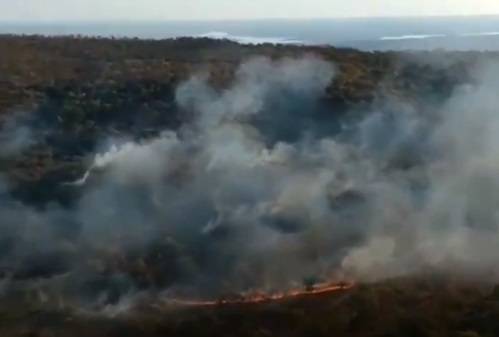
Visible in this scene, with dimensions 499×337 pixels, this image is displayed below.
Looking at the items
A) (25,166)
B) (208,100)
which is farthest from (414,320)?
(208,100)

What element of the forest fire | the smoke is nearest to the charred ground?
the forest fire

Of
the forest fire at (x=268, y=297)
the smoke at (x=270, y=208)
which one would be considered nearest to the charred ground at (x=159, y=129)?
the forest fire at (x=268, y=297)

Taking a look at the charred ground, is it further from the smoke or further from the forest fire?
the smoke

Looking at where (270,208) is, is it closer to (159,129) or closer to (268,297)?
(268,297)

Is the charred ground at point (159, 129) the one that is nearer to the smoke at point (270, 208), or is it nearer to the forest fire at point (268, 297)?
the forest fire at point (268, 297)

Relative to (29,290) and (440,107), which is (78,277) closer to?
(29,290)

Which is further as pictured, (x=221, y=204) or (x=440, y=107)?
(x=440, y=107)

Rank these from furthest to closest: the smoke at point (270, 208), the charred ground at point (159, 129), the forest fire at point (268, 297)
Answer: the smoke at point (270, 208) < the forest fire at point (268, 297) < the charred ground at point (159, 129)
